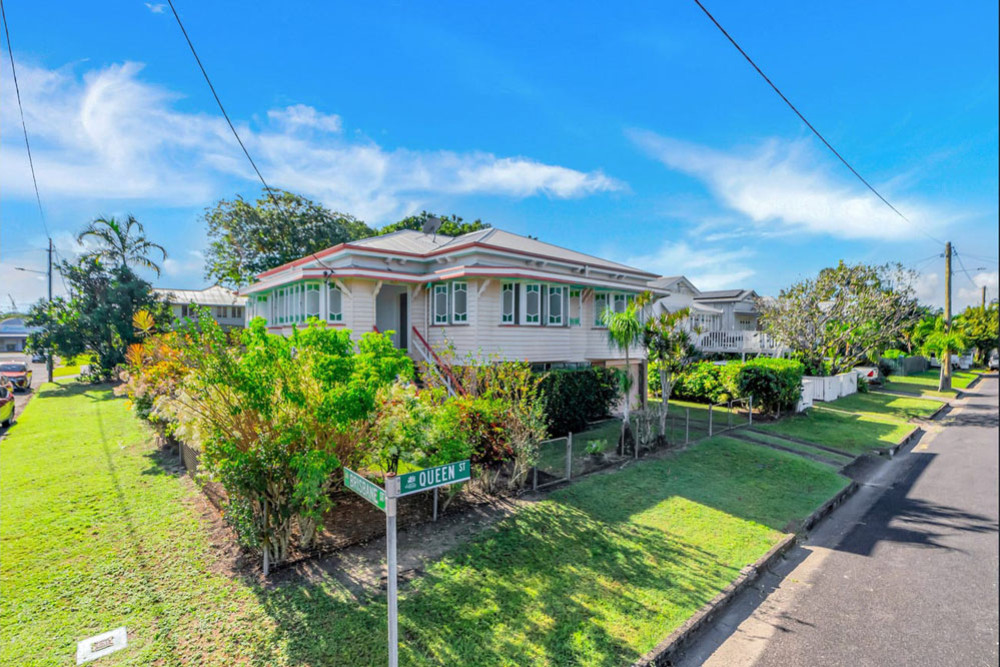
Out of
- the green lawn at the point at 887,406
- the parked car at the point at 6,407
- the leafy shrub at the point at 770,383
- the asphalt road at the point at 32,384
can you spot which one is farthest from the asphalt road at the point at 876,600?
the parked car at the point at 6,407

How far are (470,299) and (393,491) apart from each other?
1108 cm

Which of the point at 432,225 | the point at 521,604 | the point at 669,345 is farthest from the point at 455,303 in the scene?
the point at 521,604

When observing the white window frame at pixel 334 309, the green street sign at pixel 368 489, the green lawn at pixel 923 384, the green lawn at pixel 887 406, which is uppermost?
the white window frame at pixel 334 309

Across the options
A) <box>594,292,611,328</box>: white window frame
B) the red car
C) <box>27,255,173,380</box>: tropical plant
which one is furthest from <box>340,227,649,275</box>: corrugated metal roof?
the red car

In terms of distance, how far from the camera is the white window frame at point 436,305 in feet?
49.8

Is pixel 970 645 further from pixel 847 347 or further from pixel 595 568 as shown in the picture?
pixel 847 347

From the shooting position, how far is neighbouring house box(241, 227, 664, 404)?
14258 millimetres

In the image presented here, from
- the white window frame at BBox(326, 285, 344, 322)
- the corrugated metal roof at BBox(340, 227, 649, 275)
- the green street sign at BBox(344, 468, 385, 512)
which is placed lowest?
the green street sign at BBox(344, 468, 385, 512)

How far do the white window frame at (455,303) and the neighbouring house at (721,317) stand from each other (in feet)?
23.0

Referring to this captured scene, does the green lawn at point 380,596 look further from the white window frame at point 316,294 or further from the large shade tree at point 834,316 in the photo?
the large shade tree at point 834,316

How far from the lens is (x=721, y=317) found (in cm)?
3166

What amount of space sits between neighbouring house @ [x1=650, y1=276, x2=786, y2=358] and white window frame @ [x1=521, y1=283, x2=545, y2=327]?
460 cm

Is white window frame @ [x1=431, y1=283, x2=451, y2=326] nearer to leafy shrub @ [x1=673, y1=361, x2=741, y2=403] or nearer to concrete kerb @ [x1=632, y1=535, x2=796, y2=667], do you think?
leafy shrub @ [x1=673, y1=361, x2=741, y2=403]

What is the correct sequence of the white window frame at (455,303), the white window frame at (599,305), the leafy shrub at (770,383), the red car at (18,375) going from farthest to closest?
the red car at (18,375), the white window frame at (599,305), the leafy shrub at (770,383), the white window frame at (455,303)
